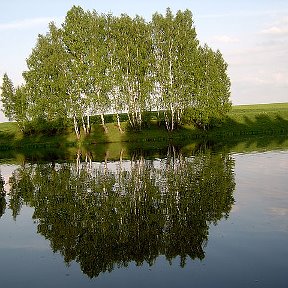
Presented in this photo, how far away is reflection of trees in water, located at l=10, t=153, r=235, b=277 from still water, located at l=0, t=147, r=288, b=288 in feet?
0.22

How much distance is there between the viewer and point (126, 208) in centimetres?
2559

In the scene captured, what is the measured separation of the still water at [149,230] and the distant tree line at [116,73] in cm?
4486

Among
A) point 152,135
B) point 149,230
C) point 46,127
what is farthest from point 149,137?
point 149,230

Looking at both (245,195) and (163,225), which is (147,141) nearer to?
(245,195)

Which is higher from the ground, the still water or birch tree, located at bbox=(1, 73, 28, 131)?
birch tree, located at bbox=(1, 73, 28, 131)

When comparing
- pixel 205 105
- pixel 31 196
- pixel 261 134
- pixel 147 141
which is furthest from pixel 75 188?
pixel 261 134

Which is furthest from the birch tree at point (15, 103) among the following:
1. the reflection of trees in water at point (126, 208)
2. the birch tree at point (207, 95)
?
the reflection of trees in water at point (126, 208)

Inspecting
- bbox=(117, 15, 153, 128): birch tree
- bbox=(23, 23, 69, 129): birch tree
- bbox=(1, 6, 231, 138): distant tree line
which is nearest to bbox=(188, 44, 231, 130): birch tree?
bbox=(1, 6, 231, 138): distant tree line

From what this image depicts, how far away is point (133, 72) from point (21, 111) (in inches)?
1041

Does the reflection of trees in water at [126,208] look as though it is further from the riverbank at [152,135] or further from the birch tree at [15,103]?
the birch tree at [15,103]

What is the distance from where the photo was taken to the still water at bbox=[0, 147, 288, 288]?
1609 centimetres

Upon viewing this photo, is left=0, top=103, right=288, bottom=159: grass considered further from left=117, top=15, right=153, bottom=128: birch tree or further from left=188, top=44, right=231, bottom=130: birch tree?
left=117, top=15, right=153, bottom=128: birch tree

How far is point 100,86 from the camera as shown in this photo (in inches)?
3196

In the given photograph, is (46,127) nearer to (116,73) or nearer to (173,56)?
(116,73)
